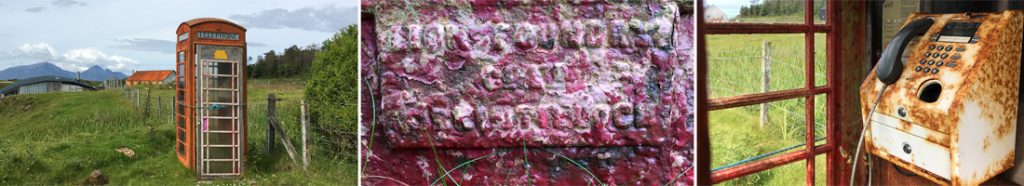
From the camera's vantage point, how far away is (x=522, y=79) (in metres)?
1.25

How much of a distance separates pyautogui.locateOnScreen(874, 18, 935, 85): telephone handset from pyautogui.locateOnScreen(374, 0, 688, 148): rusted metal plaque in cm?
55

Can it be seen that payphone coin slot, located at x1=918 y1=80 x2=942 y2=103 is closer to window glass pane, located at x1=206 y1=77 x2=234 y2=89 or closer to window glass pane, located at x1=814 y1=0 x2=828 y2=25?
window glass pane, located at x1=814 y1=0 x2=828 y2=25

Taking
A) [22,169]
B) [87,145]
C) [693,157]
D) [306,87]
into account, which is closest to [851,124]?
[693,157]

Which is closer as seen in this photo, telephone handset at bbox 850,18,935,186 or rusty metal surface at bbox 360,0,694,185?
rusty metal surface at bbox 360,0,694,185

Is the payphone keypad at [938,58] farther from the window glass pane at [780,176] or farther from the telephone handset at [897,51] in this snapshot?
the window glass pane at [780,176]

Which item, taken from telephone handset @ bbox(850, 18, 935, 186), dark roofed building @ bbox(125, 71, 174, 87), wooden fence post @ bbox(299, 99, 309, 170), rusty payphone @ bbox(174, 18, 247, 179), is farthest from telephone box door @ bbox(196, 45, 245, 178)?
telephone handset @ bbox(850, 18, 935, 186)

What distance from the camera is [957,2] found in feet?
4.95

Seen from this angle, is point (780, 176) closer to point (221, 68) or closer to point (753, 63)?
point (753, 63)

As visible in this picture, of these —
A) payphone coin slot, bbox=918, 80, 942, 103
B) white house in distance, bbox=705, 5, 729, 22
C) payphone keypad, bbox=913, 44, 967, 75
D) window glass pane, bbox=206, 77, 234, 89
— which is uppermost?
white house in distance, bbox=705, 5, 729, 22

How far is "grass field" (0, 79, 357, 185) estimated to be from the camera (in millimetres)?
2367

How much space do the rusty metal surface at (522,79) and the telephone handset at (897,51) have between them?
1.70 ft

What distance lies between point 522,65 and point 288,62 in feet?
3.65

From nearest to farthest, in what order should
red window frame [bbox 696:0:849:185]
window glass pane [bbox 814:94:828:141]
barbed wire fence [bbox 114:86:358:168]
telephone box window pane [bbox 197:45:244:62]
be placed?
red window frame [bbox 696:0:849:185], window glass pane [bbox 814:94:828:141], barbed wire fence [bbox 114:86:358:168], telephone box window pane [bbox 197:45:244:62]

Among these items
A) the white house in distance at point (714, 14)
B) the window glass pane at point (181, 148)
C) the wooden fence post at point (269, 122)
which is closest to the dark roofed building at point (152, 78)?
the window glass pane at point (181, 148)
